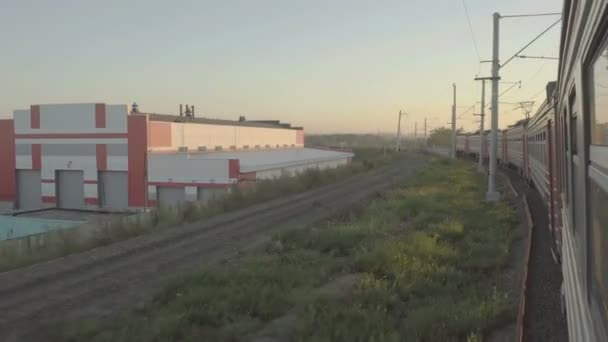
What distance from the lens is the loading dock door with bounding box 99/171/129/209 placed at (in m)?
42.6

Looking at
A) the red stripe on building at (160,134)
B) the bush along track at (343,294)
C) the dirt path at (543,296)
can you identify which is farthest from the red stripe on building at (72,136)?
the dirt path at (543,296)

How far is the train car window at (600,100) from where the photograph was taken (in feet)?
6.26

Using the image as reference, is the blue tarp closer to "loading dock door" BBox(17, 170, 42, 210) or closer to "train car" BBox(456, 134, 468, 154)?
"loading dock door" BBox(17, 170, 42, 210)

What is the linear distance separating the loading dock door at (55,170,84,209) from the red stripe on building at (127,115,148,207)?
559cm

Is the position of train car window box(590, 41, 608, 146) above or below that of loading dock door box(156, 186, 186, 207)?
above

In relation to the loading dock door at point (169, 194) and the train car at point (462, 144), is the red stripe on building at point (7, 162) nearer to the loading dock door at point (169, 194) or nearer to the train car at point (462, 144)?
the loading dock door at point (169, 194)

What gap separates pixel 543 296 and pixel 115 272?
25.2 feet

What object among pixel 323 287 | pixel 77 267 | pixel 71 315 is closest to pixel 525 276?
pixel 323 287

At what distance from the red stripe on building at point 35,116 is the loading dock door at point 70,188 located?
456cm

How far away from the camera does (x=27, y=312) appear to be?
312 inches

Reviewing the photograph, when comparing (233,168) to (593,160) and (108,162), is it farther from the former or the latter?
(593,160)

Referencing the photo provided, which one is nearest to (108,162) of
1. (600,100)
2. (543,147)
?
(543,147)

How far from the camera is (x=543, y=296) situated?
7781 mm

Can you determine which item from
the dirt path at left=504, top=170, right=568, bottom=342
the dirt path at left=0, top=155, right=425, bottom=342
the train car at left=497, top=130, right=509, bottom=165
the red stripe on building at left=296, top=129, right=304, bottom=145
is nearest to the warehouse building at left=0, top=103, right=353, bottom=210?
the train car at left=497, top=130, right=509, bottom=165
